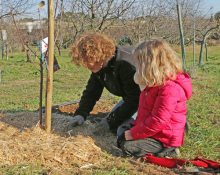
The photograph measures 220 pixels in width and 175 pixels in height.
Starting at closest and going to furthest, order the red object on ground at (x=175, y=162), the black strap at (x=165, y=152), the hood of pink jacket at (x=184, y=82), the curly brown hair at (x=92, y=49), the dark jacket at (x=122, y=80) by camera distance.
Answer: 1. the red object on ground at (x=175, y=162)
2. the hood of pink jacket at (x=184, y=82)
3. the black strap at (x=165, y=152)
4. the curly brown hair at (x=92, y=49)
5. the dark jacket at (x=122, y=80)

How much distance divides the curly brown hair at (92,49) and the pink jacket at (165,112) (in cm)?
59

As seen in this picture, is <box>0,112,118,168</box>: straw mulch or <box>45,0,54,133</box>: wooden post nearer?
<box>0,112,118,168</box>: straw mulch

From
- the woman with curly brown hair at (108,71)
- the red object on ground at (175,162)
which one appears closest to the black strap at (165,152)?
the red object on ground at (175,162)

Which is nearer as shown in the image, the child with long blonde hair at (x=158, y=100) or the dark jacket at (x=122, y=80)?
the child with long blonde hair at (x=158, y=100)

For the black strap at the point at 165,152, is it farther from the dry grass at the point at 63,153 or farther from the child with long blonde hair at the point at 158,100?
the dry grass at the point at 63,153

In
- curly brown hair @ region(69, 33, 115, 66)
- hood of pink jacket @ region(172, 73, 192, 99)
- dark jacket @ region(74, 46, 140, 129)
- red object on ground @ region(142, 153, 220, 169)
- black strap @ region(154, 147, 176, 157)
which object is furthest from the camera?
dark jacket @ region(74, 46, 140, 129)

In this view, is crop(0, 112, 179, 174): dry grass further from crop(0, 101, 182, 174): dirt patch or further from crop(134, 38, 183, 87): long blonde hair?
crop(134, 38, 183, 87): long blonde hair

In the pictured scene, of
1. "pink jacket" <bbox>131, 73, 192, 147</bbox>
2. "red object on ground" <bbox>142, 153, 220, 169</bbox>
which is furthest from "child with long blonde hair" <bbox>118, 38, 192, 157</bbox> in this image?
"red object on ground" <bbox>142, 153, 220, 169</bbox>

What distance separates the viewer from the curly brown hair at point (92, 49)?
2.30 meters

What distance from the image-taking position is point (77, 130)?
2869 millimetres

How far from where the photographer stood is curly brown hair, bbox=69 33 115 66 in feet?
7.55

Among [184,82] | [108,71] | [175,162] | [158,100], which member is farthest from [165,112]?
[108,71]

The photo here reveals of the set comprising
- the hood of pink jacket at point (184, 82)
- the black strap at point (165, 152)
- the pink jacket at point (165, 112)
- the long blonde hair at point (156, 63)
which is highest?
the long blonde hair at point (156, 63)

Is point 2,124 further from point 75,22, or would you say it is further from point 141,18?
point 141,18
